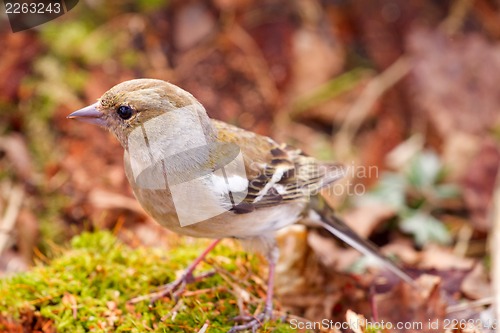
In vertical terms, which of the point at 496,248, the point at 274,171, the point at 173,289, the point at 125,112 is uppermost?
the point at 125,112

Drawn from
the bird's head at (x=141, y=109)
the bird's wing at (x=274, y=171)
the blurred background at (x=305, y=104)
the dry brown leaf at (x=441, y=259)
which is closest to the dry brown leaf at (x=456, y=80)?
the blurred background at (x=305, y=104)

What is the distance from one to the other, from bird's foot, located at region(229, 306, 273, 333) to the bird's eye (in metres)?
1.26

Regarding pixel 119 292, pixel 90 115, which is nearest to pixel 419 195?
pixel 119 292

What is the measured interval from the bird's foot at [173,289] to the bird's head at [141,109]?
0.87 meters

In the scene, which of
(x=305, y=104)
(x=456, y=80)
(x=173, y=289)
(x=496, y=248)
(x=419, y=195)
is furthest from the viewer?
(x=305, y=104)

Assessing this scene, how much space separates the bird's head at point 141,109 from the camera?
3.30m

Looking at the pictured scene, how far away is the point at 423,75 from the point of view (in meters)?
6.82

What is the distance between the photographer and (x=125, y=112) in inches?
131

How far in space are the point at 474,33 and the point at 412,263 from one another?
3.33 m

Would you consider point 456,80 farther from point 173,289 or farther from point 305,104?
point 173,289

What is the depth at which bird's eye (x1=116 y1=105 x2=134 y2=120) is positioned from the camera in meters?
3.31

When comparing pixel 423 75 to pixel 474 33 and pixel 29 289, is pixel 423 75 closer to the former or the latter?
pixel 474 33

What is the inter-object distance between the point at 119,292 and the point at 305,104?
12.7 ft

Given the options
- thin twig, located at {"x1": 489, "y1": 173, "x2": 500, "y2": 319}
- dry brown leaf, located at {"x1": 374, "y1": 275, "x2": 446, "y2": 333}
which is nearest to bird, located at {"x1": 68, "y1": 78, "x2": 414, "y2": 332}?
dry brown leaf, located at {"x1": 374, "y1": 275, "x2": 446, "y2": 333}
